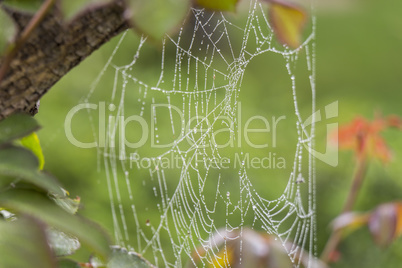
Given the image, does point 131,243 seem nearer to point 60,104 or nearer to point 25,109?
point 60,104

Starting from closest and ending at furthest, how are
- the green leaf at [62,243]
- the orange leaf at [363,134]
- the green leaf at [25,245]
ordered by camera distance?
the green leaf at [25,245], the green leaf at [62,243], the orange leaf at [363,134]

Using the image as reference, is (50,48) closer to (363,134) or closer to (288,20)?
(288,20)

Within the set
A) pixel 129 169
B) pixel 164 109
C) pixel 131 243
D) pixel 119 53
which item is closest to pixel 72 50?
pixel 131 243

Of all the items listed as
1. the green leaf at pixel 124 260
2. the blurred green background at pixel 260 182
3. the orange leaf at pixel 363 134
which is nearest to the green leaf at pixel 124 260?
the green leaf at pixel 124 260

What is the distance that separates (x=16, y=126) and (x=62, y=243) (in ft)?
0.32

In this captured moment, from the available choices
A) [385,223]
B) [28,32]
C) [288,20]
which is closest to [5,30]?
[28,32]

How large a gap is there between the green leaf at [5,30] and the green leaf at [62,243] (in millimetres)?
144

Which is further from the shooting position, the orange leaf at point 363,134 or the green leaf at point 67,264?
the orange leaf at point 363,134

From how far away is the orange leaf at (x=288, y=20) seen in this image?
12.0 inches

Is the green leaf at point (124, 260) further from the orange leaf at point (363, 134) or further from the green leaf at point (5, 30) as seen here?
the orange leaf at point (363, 134)

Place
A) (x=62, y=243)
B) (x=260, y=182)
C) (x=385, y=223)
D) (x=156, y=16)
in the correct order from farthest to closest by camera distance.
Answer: (x=260, y=182) → (x=385, y=223) → (x=62, y=243) → (x=156, y=16)

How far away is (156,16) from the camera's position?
232 millimetres

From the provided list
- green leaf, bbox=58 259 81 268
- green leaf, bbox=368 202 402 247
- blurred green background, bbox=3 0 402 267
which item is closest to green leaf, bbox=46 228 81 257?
green leaf, bbox=58 259 81 268

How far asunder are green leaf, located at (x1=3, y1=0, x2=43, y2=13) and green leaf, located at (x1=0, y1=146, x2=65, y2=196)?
2.6 inches
